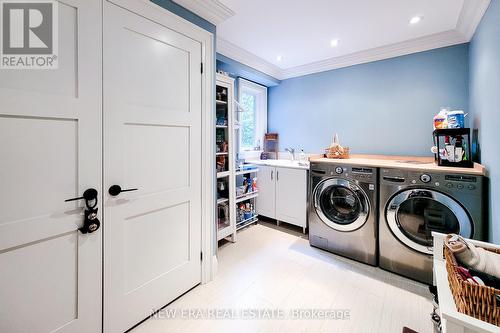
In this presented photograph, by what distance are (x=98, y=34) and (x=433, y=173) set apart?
8.42 ft

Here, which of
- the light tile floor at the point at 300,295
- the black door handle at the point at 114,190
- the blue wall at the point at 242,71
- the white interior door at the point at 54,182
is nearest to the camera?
the white interior door at the point at 54,182

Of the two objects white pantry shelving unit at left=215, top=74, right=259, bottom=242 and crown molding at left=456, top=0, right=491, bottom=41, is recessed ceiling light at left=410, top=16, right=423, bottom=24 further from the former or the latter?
white pantry shelving unit at left=215, top=74, right=259, bottom=242

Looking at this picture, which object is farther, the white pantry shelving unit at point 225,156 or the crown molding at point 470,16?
the white pantry shelving unit at point 225,156

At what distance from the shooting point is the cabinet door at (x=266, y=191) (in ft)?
10.3

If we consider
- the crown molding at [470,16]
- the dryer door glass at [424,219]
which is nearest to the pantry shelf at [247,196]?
A: the dryer door glass at [424,219]

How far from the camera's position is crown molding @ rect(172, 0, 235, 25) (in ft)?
5.47

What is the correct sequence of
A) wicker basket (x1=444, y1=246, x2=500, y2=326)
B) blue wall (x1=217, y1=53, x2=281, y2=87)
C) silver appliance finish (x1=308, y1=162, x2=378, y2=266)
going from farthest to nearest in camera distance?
blue wall (x1=217, y1=53, x2=281, y2=87) → silver appliance finish (x1=308, y1=162, x2=378, y2=266) → wicker basket (x1=444, y1=246, x2=500, y2=326)

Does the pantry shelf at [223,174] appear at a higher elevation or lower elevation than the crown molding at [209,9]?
lower

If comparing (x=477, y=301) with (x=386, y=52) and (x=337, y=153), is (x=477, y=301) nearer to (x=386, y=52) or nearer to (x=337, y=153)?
(x=337, y=153)

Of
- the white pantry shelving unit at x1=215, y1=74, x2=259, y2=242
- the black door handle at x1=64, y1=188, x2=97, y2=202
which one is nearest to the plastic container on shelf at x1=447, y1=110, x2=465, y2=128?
the white pantry shelving unit at x1=215, y1=74, x2=259, y2=242

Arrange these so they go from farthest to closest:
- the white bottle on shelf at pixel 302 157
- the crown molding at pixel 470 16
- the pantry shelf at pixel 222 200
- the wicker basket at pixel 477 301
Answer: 1. the white bottle on shelf at pixel 302 157
2. the pantry shelf at pixel 222 200
3. the crown molding at pixel 470 16
4. the wicker basket at pixel 477 301

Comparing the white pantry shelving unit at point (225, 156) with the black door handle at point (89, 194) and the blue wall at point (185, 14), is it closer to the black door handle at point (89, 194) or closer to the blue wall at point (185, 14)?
the blue wall at point (185, 14)

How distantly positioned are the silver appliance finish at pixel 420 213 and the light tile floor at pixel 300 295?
0.62 feet

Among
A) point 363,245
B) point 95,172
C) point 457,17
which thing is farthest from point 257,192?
point 457,17
